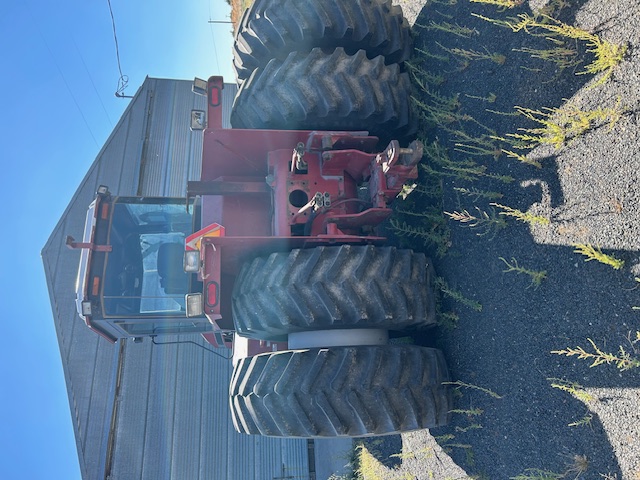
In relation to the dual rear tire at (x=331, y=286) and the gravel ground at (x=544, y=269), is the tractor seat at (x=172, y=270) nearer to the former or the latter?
the dual rear tire at (x=331, y=286)

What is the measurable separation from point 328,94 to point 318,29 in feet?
1.84

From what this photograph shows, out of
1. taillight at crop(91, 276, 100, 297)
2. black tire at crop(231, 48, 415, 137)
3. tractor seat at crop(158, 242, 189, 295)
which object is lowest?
taillight at crop(91, 276, 100, 297)

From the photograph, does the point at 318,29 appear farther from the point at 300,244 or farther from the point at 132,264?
the point at 132,264

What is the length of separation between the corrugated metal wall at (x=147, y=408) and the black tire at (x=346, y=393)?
183 inches

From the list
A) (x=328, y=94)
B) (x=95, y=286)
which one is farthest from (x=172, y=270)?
(x=328, y=94)

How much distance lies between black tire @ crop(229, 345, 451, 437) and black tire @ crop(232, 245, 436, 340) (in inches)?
8.9

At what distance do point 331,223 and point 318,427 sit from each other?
142 cm

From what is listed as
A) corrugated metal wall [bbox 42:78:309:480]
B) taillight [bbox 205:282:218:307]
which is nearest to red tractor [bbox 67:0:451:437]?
taillight [bbox 205:282:218:307]

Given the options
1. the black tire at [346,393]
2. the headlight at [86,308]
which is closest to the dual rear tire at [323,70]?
the black tire at [346,393]

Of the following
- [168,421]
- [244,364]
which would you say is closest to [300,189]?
[244,364]

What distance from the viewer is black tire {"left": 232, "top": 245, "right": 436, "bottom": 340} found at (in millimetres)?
3045

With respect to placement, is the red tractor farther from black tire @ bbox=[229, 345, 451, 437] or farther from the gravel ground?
the gravel ground

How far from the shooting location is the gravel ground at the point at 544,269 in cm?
239

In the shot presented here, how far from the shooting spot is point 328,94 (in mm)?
3564
